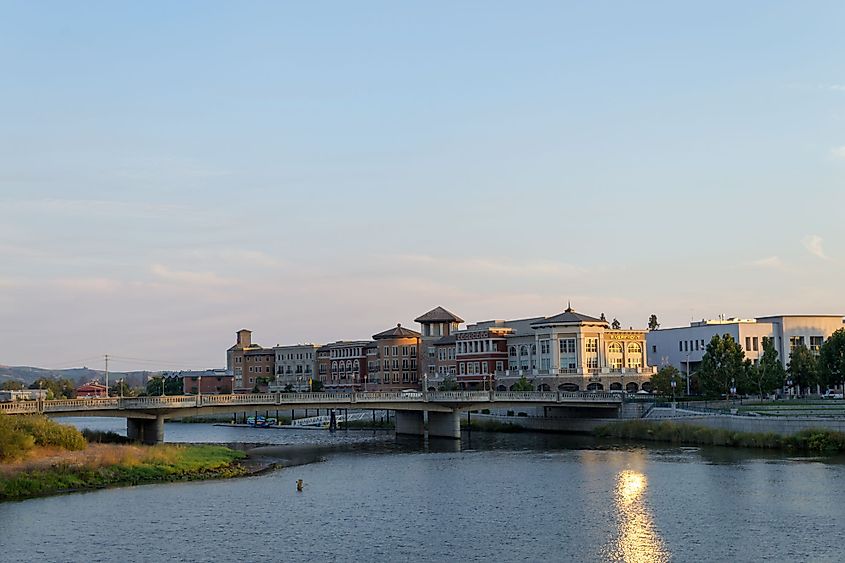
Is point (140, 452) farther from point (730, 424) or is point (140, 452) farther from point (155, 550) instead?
point (730, 424)

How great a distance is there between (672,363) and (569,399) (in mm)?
43387

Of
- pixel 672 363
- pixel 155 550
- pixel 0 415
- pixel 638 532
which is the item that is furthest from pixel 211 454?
pixel 672 363

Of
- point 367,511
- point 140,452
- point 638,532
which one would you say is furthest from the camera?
point 140,452

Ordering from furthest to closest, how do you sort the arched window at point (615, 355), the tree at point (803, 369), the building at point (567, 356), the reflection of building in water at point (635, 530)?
the arched window at point (615, 355), the building at point (567, 356), the tree at point (803, 369), the reflection of building in water at point (635, 530)

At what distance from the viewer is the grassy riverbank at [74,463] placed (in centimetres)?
5966

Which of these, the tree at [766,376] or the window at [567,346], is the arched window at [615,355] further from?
the tree at [766,376]

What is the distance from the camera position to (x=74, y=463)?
64062 millimetres

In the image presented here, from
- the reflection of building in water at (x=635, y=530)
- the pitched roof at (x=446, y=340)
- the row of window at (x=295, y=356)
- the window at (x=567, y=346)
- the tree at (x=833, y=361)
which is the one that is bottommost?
the reflection of building in water at (x=635, y=530)

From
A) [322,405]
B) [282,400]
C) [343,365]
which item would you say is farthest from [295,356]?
[282,400]

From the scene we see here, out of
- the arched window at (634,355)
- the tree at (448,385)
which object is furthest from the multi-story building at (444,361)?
the arched window at (634,355)

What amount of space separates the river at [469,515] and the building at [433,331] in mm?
84148

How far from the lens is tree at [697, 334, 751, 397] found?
4432 inches

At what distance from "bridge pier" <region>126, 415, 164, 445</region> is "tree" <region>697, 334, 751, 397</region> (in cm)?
5983

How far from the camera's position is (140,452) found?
7262 cm
